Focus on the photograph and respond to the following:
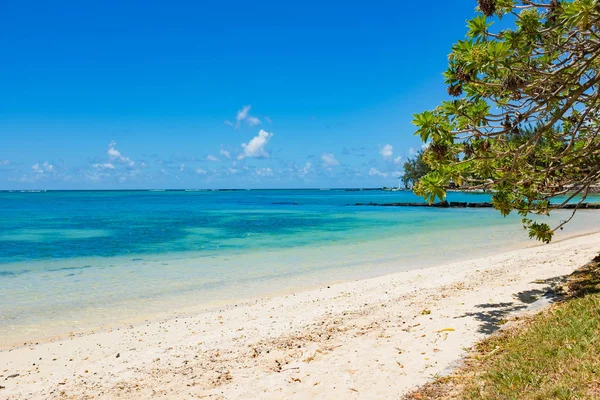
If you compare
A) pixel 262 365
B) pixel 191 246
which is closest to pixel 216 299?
pixel 262 365

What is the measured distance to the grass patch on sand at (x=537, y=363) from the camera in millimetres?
3779

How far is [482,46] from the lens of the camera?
16.9 ft

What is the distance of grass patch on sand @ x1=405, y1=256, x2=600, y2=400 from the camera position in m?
3.78

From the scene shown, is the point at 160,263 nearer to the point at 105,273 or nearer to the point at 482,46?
the point at 105,273

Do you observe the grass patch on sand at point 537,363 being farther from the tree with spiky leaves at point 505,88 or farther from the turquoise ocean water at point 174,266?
the turquoise ocean water at point 174,266

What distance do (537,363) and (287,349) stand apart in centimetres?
358

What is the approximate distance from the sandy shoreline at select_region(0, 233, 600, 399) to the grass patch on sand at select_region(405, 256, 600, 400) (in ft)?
1.36

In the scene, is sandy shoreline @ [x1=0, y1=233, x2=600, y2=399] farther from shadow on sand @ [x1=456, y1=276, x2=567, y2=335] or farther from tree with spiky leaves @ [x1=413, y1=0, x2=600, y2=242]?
tree with spiky leaves @ [x1=413, y1=0, x2=600, y2=242]

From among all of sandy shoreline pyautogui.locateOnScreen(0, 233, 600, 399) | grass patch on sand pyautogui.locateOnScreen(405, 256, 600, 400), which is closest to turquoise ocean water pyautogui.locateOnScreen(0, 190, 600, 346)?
sandy shoreline pyautogui.locateOnScreen(0, 233, 600, 399)

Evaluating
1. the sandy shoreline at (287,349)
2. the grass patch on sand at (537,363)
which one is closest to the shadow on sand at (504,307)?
the sandy shoreline at (287,349)

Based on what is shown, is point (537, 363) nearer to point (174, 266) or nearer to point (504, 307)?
point (504, 307)

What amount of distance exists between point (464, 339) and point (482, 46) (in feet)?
13.2

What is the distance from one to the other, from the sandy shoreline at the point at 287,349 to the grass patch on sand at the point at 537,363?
42cm

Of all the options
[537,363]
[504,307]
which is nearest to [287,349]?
[537,363]
